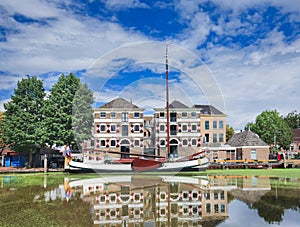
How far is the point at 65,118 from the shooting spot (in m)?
29.8

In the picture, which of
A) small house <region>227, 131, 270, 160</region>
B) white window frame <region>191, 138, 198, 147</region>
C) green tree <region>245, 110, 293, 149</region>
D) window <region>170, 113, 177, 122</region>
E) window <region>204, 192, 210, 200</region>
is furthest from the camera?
green tree <region>245, 110, 293, 149</region>

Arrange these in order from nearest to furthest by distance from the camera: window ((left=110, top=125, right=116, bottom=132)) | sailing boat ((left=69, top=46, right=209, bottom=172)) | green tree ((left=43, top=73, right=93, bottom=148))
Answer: sailing boat ((left=69, top=46, right=209, bottom=172)) < green tree ((left=43, top=73, right=93, bottom=148)) < window ((left=110, top=125, right=116, bottom=132))

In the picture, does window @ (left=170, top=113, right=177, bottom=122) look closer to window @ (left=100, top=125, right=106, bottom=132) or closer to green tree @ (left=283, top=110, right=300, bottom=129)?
window @ (left=100, top=125, right=106, bottom=132)

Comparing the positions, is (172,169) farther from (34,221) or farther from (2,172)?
(34,221)

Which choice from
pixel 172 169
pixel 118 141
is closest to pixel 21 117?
pixel 118 141

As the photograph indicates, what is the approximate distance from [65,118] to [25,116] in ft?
13.8

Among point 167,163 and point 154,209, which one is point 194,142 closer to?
point 167,163

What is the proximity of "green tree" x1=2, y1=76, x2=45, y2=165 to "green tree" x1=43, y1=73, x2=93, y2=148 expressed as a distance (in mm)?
1120

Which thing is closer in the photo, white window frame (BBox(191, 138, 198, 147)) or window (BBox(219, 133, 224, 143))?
white window frame (BBox(191, 138, 198, 147))

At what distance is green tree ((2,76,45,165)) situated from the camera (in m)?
29.9

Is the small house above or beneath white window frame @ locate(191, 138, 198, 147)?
beneath

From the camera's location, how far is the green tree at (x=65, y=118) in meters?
29.1

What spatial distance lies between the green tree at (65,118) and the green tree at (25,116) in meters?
1.12

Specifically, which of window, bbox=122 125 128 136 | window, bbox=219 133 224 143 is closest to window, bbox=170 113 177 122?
window, bbox=122 125 128 136
